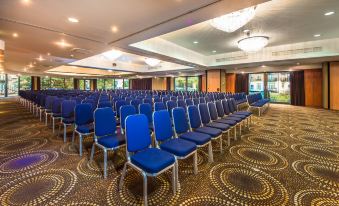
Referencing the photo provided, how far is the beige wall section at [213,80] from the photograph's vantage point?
13.3 m

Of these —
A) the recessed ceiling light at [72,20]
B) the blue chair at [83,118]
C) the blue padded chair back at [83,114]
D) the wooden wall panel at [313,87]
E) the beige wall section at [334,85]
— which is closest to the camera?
the blue chair at [83,118]

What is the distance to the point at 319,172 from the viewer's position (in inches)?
99.2

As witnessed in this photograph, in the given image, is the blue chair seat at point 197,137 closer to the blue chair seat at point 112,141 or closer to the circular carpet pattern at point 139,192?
the circular carpet pattern at point 139,192

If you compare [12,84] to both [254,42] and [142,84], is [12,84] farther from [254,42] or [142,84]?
[254,42]

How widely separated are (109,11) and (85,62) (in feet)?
31.5

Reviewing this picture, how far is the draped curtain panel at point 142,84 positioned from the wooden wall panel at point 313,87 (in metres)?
16.5

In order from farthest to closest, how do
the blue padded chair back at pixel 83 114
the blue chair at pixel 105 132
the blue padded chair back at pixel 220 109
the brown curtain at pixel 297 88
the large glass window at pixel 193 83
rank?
the large glass window at pixel 193 83 → the brown curtain at pixel 297 88 → the blue padded chair back at pixel 220 109 → the blue padded chair back at pixel 83 114 → the blue chair at pixel 105 132

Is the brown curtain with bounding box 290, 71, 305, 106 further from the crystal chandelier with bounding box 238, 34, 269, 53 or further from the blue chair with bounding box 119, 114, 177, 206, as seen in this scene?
the blue chair with bounding box 119, 114, 177, 206

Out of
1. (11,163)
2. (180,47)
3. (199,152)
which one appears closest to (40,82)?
(180,47)

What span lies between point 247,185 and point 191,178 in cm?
74

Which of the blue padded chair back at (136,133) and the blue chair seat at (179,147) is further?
the blue chair seat at (179,147)

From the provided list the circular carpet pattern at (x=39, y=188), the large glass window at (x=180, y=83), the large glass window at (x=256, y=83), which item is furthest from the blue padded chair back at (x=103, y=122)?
the large glass window at (x=180, y=83)

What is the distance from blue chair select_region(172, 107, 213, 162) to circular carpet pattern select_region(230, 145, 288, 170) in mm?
688

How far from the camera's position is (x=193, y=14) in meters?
3.46
